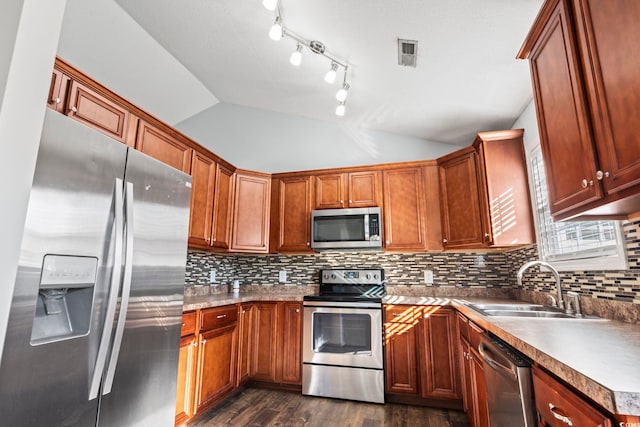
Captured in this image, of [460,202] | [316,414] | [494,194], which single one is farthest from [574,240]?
[316,414]

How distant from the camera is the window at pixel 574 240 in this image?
5.07 ft

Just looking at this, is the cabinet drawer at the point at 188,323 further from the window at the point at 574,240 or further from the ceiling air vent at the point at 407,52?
the window at the point at 574,240

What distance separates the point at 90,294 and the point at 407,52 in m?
2.19

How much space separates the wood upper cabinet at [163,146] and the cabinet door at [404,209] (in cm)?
185

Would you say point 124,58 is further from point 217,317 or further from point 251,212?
point 217,317

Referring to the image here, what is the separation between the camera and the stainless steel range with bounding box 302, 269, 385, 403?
2643 mm

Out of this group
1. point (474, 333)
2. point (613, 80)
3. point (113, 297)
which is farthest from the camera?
point (474, 333)

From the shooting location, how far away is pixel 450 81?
231 centimetres

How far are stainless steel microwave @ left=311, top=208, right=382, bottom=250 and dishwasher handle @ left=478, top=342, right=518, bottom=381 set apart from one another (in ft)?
5.19

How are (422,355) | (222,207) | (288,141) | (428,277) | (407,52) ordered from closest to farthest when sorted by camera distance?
(407,52) < (422,355) < (222,207) < (428,277) < (288,141)

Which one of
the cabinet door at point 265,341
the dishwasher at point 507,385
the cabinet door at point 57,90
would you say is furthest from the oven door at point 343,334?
the cabinet door at point 57,90

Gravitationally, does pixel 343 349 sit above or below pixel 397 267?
below

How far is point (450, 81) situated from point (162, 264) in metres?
2.23

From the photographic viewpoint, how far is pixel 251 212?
3.36 meters
